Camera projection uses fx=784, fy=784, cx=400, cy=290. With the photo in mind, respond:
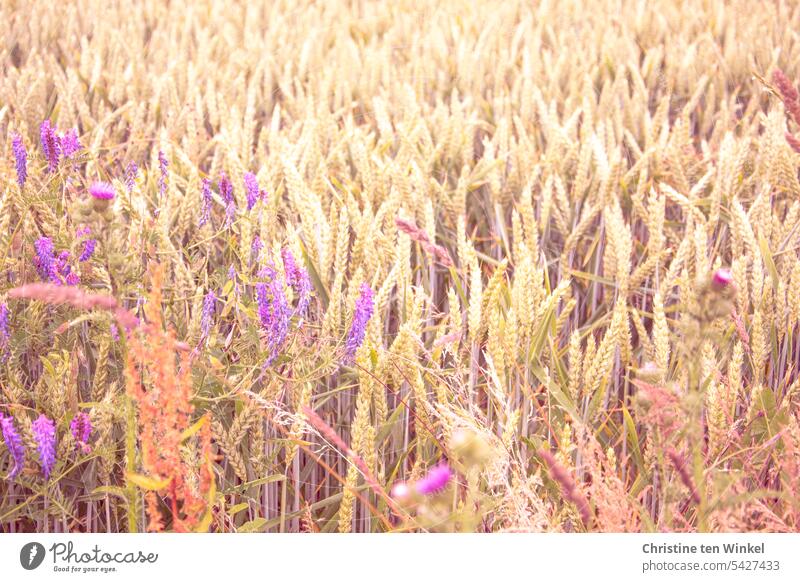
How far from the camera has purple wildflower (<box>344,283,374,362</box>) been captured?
2.92 ft

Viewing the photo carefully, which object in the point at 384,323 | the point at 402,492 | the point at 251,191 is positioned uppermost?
the point at 251,191

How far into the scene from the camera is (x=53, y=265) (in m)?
0.90

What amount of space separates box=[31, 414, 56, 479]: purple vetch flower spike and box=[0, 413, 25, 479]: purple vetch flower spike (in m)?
0.02

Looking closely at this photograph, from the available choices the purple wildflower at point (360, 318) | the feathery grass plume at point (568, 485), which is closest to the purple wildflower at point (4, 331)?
the purple wildflower at point (360, 318)

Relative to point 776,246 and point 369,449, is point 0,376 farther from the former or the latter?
point 776,246

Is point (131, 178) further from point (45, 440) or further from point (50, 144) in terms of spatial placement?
point (45, 440)

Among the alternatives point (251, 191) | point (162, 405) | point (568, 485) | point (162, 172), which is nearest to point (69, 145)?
point (162, 172)

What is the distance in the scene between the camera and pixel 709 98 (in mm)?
1715

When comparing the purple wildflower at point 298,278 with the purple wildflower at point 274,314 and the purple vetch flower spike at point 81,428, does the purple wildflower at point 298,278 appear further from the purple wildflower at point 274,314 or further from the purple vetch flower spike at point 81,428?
the purple vetch flower spike at point 81,428

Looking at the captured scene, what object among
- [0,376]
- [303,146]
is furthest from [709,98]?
[0,376]
